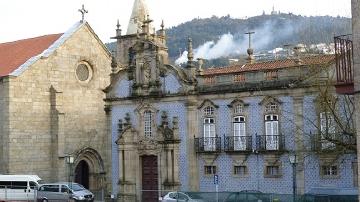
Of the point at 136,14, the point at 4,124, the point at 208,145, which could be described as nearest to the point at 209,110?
the point at 208,145

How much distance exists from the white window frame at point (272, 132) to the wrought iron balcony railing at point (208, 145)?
9.28ft

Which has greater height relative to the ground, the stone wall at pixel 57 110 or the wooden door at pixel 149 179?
the stone wall at pixel 57 110

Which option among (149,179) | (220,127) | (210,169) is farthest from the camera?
(149,179)

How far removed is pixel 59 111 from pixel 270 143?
18.0 m

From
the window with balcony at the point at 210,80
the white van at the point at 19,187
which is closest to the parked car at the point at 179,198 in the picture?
the window with balcony at the point at 210,80

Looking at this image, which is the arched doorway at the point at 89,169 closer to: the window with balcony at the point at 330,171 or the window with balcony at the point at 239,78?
the window with balcony at the point at 239,78

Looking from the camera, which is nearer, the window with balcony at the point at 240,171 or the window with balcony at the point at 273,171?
the window with balcony at the point at 273,171

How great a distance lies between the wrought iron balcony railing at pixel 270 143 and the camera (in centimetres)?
3253

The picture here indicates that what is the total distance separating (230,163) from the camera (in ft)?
112

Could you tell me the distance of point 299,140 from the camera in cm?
3152

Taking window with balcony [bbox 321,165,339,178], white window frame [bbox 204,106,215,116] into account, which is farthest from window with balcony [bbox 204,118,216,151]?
window with balcony [bbox 321,165,339,178]

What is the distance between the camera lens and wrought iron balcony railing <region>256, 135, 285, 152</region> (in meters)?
32.5

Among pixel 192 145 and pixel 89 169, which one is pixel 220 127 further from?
pixel 89 169

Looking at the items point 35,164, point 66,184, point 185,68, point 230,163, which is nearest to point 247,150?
point 230,163
